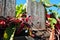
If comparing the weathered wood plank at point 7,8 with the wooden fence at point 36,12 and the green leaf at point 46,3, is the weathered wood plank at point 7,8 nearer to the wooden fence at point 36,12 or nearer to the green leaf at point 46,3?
the wooden fence at point 36,12

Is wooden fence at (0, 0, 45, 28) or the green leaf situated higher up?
the green leaf

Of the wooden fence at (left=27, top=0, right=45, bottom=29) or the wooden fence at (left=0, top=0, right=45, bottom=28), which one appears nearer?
the wooden fence at (left=0, top=0, right=45, bottom=28)

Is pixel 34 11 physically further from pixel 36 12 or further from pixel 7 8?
pixel 7 8

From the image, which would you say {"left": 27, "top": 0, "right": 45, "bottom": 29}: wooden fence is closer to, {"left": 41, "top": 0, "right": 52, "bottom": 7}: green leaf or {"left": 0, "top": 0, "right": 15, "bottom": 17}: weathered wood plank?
{"left": 41, "top": 0, "right": 52, "bottom": 7}: green leaf

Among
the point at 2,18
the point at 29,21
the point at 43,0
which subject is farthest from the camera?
the point at 43,0

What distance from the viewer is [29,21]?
234 centimetres

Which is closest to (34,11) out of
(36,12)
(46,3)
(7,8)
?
(36,12)

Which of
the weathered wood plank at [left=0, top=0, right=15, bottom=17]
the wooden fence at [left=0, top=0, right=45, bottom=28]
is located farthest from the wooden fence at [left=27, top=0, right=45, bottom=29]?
the weathered wood plank at [left=0, top=0, right=15, bottom=17]

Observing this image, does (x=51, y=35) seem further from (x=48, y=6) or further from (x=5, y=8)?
(x=5, y=8)

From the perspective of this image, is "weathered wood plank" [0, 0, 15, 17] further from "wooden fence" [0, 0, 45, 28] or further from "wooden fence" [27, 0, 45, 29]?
"wooden fence" [27, 0, 45, 29]

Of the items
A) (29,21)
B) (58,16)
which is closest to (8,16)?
(29,21)

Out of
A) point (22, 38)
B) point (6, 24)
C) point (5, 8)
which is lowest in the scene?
point (22, 38)

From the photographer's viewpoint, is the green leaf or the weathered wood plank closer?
the weathered wood plank

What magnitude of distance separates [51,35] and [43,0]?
1.20ft
